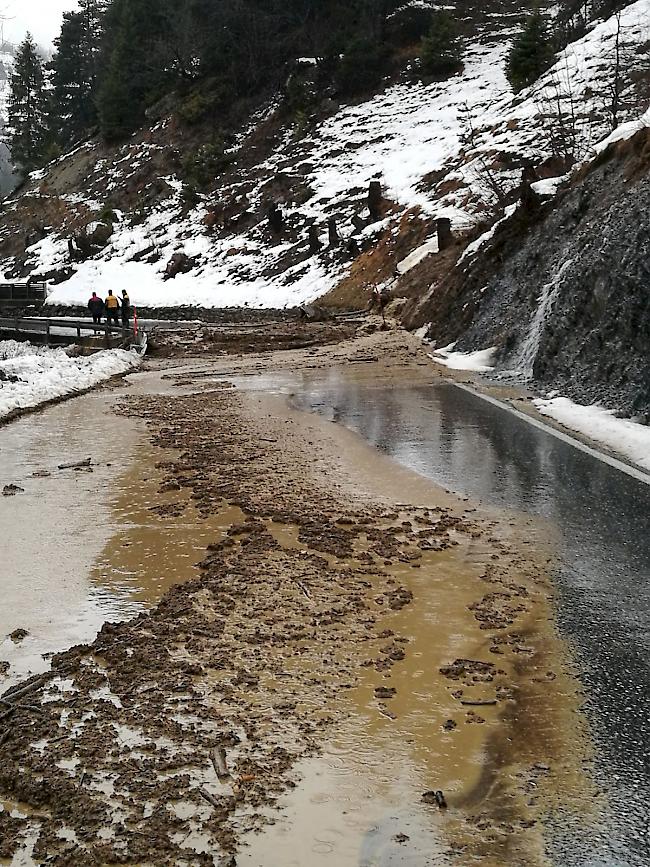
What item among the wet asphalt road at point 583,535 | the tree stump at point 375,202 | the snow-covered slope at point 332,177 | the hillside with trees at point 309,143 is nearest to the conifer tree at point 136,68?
the hillside with trees at point 309,143

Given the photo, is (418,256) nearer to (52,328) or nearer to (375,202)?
(375,202)

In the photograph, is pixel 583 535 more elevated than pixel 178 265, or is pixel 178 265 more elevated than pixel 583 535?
pixel 178 265

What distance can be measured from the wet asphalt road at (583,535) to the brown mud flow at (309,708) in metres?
0.15

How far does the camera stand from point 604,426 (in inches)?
444

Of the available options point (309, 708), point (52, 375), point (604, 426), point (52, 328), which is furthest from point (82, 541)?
point (52, 328)

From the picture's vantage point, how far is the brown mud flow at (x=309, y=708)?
11.3 feet

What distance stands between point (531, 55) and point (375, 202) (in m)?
10.9

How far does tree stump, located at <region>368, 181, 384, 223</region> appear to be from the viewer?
4212cm

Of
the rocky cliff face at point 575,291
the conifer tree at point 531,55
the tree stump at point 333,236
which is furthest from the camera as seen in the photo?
the conifer tree at point 531,55

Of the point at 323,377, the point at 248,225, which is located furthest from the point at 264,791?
the point at 248,225

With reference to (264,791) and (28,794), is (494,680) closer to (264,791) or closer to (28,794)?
(264,791)

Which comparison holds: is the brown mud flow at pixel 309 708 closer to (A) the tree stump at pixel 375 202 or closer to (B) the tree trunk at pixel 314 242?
(A) the tree stump at pixel 375 202

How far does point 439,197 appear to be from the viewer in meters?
37.6

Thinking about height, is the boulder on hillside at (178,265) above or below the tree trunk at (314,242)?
below
